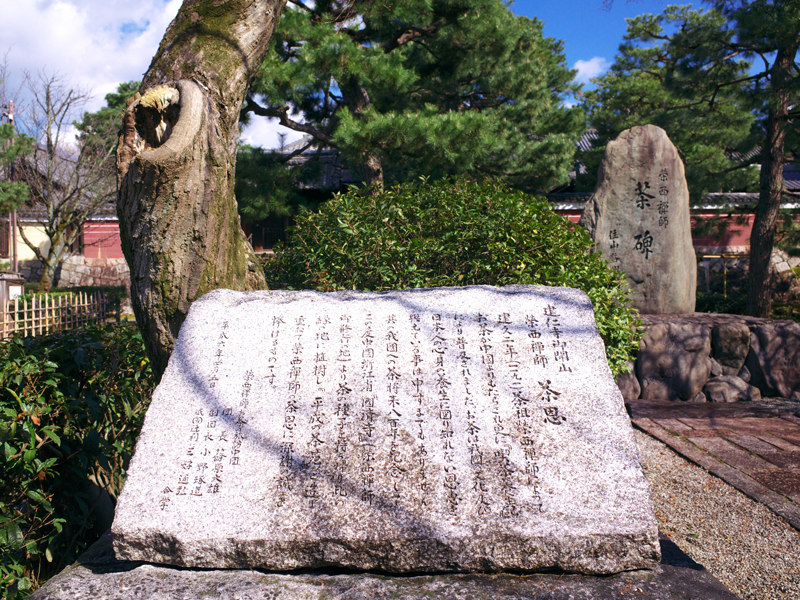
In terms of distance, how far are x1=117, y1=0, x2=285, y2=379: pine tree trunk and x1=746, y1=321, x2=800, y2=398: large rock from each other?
5612mm

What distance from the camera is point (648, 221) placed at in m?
6.53

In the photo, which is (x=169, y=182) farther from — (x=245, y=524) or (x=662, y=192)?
(x=662, y=192)

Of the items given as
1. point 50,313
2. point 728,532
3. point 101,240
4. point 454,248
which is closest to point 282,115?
point 50,313

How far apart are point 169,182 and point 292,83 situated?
18.3ft

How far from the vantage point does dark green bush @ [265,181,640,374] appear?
3500 millimetres

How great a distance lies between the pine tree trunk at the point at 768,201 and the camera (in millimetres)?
8273

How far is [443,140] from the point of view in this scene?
7402mm

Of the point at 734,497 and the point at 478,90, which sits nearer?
the point at 734,497

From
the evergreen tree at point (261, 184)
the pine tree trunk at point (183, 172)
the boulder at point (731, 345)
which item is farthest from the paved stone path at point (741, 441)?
the evergreen tree at point (261, 184)

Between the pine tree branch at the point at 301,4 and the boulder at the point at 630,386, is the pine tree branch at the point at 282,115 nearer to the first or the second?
the pine tree branch at the point at 301,4

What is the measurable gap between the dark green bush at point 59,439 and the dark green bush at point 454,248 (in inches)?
56.9

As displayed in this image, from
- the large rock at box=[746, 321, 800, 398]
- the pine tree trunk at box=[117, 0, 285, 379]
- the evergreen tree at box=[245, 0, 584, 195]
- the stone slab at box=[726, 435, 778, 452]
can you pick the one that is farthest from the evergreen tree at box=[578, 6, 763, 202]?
the pine tree trunk at box=[117, 0, 285, 379]

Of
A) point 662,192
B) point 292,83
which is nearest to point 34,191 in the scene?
point 292,83

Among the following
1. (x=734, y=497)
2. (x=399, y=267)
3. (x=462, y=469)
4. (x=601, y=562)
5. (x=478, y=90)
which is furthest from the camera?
(x=478, y=90)
